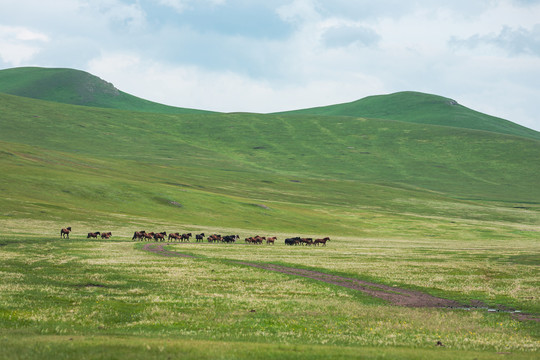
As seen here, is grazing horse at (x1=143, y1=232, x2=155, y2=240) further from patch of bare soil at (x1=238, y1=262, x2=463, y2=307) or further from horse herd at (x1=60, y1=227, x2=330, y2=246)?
patch of bare soil at (x1=238, y1=262, x2=463, y2=307)

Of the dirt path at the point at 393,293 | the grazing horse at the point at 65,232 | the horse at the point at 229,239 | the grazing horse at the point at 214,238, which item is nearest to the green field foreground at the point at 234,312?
the dirt path at the point at 393,293

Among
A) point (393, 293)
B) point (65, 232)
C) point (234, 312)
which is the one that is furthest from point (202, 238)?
point (234, 312)

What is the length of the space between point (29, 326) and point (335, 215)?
393ft

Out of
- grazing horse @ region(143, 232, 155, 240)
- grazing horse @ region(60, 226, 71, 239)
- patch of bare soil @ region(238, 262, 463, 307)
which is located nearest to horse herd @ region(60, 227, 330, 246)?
grazing horse @ region(143, 232, 155, 240)

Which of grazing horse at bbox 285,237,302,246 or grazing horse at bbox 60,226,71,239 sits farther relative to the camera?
grazing horse at bbox 285,237,302,246

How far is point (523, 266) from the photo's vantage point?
2094 inches

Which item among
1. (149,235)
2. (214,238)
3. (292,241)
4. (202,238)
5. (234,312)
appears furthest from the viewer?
(292,241)

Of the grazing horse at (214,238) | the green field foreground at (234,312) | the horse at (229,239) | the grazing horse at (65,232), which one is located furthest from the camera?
the horse at (229,239)

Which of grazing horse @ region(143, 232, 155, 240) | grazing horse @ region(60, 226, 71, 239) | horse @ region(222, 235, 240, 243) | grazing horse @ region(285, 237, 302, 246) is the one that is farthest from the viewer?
grazing horse @ region(285, 237, 302, 246)

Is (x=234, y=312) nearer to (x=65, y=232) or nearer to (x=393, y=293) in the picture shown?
(x=393, y=293)

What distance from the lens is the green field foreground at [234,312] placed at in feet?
60.2

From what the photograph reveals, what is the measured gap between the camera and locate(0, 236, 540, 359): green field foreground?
1836 cm

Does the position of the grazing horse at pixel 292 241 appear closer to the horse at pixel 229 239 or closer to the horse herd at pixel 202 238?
the horse herd at pixel 202 238

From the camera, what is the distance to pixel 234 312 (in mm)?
26797
